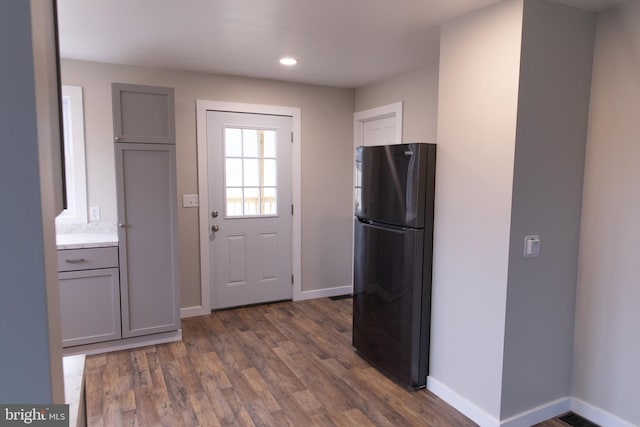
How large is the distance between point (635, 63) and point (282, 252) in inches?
129

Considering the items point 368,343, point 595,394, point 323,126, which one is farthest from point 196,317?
point 595,394

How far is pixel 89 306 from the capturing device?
3.03 m

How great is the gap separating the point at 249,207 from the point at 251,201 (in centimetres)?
7

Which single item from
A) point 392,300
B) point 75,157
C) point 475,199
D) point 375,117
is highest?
point 375,117

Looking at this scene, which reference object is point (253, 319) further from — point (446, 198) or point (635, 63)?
point (635, 63)

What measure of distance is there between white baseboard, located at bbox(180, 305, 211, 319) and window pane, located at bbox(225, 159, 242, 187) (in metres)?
1.26

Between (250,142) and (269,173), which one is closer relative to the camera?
(250,142)

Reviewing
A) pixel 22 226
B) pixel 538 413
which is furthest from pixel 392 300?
pixel 22 226

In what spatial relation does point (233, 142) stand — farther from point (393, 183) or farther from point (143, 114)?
point (393, 183)

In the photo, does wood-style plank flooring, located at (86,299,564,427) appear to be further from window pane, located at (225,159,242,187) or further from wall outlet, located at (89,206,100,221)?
window pane, located at (225,159,242,187)

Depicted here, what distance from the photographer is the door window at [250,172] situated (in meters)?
4.02

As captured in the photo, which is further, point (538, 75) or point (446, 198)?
point (446, 198)

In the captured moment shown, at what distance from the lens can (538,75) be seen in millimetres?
2084

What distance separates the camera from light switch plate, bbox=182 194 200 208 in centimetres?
381
